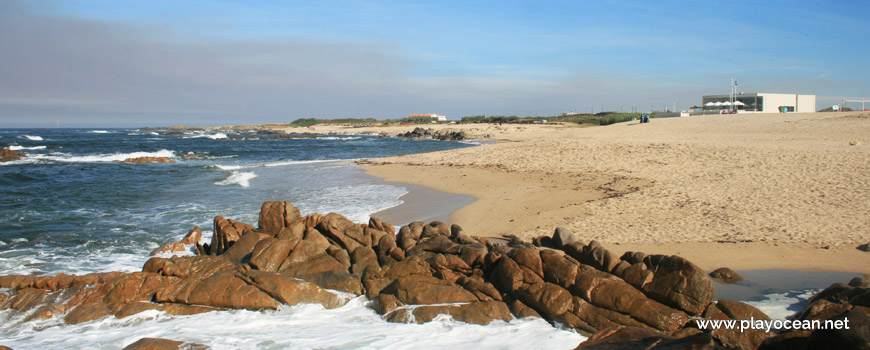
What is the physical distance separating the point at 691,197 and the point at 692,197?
0.02m

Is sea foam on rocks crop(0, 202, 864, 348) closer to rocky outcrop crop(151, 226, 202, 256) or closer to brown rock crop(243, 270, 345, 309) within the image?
brown rock crop(243, 270, 345, 309)

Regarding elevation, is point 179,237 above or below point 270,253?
below

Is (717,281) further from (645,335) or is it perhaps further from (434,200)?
(434,200)

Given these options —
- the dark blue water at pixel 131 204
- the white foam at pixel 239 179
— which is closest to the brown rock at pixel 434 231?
the dark blue water at pixel 131 204

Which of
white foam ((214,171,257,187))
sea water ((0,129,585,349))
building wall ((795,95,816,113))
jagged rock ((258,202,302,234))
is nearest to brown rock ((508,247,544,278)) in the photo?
sea water ((0,129,585,349))

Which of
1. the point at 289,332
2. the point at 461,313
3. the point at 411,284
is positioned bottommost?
the point at 289,332

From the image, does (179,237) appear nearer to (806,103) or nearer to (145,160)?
(145,160)

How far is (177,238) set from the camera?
35.5 feet

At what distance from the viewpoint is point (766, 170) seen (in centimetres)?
1498

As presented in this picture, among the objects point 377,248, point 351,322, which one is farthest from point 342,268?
point 351,322

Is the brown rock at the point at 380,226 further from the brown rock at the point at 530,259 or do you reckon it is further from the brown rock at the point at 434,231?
the brown rock at the point at 530,259

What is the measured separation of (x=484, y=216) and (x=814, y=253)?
6499 millimetres

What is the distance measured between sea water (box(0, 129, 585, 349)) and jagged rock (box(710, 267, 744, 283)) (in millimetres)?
2895

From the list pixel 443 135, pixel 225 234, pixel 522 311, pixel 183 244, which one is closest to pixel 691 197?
pixel 522 311
